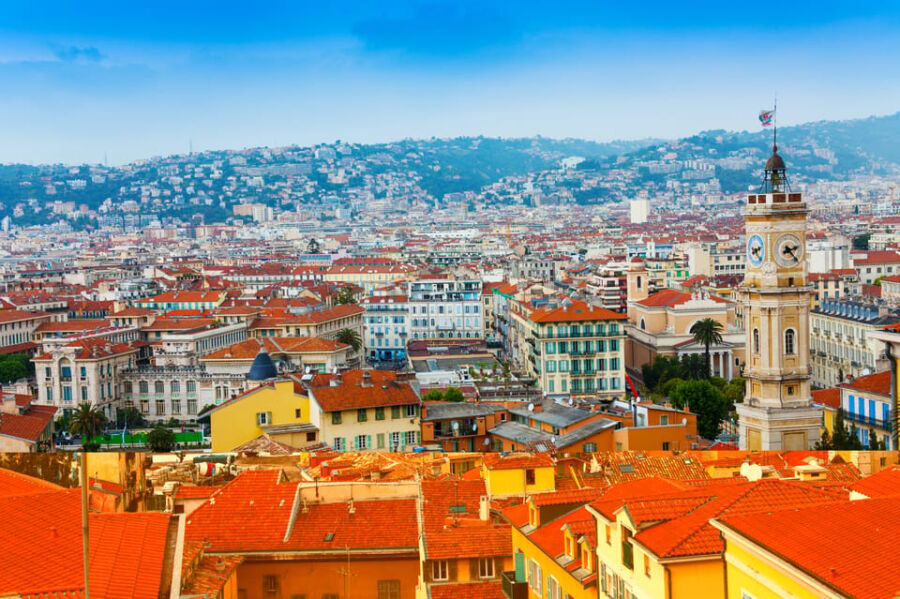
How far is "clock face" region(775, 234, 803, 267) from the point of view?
2869cm

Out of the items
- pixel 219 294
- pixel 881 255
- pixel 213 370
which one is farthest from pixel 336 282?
pixel 213 370

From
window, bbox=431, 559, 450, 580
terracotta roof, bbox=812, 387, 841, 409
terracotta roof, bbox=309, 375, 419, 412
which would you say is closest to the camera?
window, bbox=431, 559, 450, 580

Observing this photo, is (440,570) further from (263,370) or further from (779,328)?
(263,370)

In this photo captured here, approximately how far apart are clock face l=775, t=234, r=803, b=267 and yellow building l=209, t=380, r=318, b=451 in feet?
40.0

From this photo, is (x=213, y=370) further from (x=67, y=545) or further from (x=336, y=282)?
(x=336, y=282)

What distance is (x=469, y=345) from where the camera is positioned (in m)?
68.2

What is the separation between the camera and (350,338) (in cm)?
6719

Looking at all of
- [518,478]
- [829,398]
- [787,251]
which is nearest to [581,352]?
[829,398]

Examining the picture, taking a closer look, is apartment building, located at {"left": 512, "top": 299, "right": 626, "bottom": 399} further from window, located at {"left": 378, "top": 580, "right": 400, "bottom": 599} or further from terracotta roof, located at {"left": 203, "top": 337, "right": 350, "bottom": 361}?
window, located at {"left": 378, "top": 580, "right": 400, "bottom": 599}

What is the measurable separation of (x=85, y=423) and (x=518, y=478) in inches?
1312

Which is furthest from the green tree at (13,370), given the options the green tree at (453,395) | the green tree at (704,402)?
the green tree at (704,402)

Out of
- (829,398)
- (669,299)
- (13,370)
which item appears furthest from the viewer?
(669,299)

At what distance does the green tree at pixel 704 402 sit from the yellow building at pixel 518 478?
78.1 feet

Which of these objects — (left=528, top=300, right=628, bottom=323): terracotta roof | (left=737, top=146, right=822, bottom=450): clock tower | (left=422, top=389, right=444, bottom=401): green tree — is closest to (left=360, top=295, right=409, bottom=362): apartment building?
(left=528, top=300, right=628, bottom=323): terracotta roof
